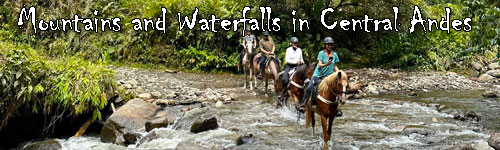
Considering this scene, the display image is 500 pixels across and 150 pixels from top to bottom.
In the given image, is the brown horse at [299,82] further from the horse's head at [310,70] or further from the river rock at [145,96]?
the river rock at [145,96]

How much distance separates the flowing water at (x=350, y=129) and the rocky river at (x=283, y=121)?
2 cm

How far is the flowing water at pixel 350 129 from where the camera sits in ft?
26.5

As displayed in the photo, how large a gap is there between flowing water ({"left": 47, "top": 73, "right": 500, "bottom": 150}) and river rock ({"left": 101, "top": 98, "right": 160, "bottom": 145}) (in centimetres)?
36

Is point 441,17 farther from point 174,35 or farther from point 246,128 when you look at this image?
point 246,128

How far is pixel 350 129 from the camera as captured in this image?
30.5 ft

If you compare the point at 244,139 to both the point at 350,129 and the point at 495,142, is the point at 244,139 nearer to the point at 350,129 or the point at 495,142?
the point at 350,129

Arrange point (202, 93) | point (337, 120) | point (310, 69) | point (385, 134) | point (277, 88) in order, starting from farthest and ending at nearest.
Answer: point (202, 93) < point (277, 88) < point (337, 120) < point (310, 69) < point (385, 134)

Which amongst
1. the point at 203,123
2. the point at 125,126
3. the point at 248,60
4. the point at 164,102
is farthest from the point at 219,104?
the point at 248,60

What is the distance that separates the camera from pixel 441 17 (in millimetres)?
23969

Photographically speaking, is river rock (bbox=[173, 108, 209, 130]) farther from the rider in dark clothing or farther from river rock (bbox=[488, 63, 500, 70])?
river rock (bbox=[488, 63, 500, 70])

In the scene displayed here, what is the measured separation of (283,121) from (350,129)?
5.73ft

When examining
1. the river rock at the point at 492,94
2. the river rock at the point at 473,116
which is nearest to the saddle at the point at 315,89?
the river rock at the point at 473,116

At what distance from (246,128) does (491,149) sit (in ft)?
16.2

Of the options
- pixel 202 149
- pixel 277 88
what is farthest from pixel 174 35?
pixel 202 149
